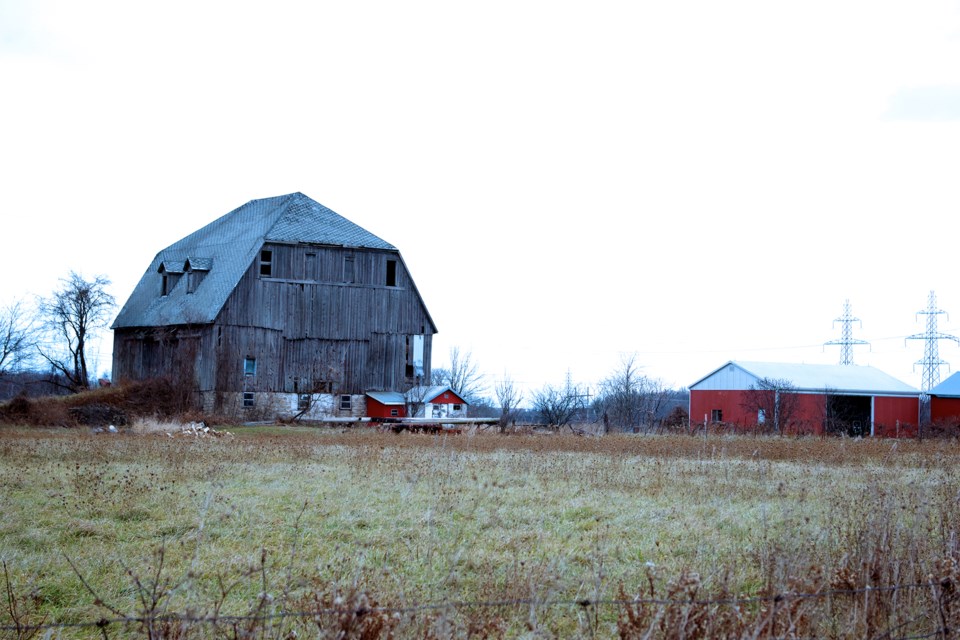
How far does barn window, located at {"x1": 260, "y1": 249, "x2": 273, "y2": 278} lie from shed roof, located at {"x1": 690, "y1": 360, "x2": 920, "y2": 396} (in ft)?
79.4

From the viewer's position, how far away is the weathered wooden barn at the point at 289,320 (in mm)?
40750

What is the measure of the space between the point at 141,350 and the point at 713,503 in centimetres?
3945

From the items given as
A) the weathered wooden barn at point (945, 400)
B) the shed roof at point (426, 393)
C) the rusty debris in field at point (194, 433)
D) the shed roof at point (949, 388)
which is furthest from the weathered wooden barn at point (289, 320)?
the shed roof at point (949, 388)

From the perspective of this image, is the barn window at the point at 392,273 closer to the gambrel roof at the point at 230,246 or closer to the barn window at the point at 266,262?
the gambrel roof at the point at 230,246

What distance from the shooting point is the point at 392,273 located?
44.4 metres

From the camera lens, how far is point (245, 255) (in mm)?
41750

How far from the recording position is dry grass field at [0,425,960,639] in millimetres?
5852

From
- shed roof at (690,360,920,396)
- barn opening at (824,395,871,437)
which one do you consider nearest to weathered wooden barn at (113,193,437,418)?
shed roof at (690,360,920,396)

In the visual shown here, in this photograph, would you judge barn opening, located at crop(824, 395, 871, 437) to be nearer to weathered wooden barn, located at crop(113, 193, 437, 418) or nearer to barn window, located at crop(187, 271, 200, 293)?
weathered wooden barn, located at crop(113, 193, 437, 418)

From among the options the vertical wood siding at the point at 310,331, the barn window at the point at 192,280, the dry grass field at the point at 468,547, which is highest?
the barn window at the point at 192,280

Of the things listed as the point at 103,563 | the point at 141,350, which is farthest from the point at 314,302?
the point at 103,563

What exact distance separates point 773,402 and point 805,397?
3.15 metres

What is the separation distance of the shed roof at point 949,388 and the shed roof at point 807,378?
1055 mm

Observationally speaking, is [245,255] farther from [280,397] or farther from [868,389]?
[868,389]
